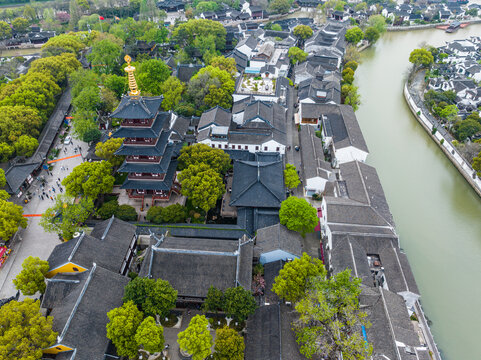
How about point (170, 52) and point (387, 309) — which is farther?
point (170, 52)

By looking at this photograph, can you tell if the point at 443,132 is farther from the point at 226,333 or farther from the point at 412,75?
→ the point at 226,333

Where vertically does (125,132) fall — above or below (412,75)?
below

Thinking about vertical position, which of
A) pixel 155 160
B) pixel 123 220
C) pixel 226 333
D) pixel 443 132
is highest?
pixel 443 132

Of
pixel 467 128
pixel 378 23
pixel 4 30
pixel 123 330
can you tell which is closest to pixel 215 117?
pixel 123 330

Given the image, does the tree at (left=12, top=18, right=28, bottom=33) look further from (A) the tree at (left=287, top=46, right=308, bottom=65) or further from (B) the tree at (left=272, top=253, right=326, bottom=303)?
(B) the tree at (left=272, top=253, right=326, bottom=303)

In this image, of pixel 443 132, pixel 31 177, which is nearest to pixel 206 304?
pixel 31 177

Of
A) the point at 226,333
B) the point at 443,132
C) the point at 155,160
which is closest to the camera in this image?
the point at 226,333

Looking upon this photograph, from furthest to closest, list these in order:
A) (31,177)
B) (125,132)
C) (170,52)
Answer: (170,52) → (31,177) → (125,132)

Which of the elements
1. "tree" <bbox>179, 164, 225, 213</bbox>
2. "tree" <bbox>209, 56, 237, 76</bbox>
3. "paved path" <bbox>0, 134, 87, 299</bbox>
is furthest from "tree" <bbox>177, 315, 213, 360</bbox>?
"tree" <bbox>209, 56, 237, 76</bbox>
